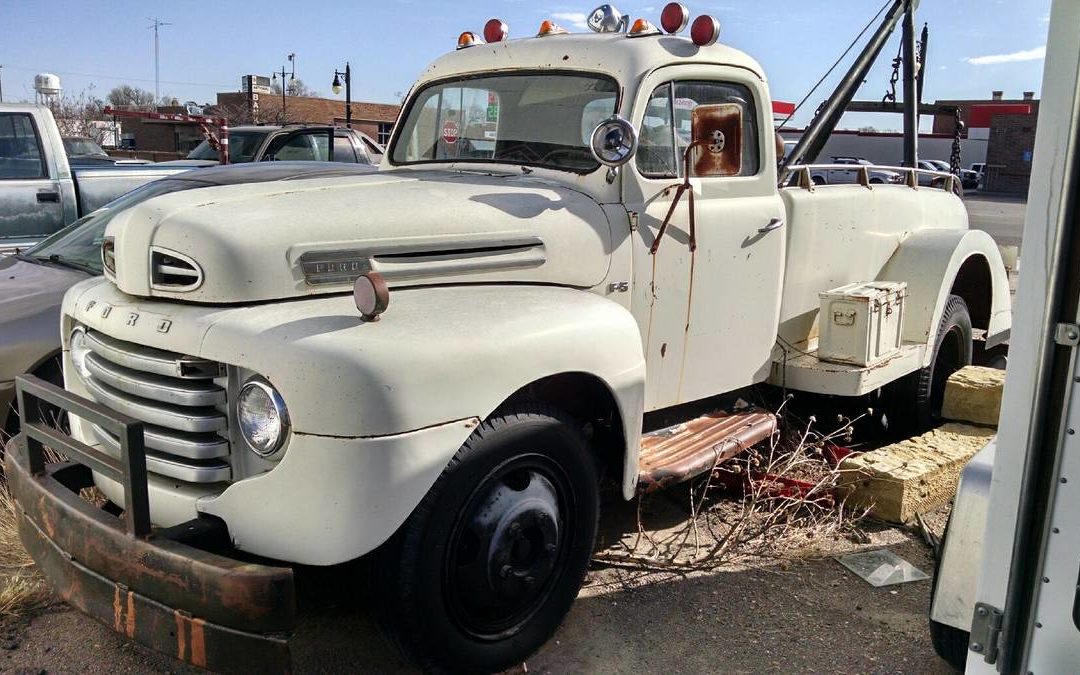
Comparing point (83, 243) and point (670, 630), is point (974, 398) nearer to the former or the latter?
point (670, 630)

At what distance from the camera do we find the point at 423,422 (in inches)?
103

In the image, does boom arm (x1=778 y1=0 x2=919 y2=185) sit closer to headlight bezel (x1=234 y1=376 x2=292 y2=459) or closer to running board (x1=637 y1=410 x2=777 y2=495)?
running board (x1=637 y1=410 x2=777 y2=495)

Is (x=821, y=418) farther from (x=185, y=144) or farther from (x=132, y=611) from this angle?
Result: (x=185, y=144)

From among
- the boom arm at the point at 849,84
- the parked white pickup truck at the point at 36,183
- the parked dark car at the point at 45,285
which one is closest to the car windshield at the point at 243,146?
the parked white pickup truck at the point at 36,183

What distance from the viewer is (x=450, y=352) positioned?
270cm

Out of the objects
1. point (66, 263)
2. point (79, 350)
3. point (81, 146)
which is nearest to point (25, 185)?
point (66, 263)

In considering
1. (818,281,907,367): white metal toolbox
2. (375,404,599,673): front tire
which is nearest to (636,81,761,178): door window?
(818,281,907,367): white metal toolbox

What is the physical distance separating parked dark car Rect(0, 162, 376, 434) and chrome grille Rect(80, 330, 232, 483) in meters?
1.09

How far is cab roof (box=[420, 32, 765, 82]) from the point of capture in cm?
395

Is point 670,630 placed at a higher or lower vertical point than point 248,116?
lower

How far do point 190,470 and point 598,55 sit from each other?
7.71ft

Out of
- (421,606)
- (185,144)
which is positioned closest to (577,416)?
(421,606)

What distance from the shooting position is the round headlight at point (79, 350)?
128 inches

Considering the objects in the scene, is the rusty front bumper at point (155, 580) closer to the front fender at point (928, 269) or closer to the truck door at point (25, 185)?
the front fender at point (928, 269)
